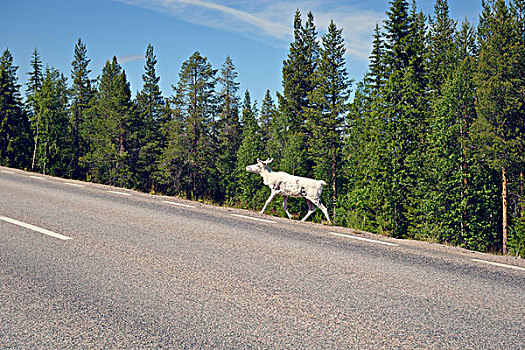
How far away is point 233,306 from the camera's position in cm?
354

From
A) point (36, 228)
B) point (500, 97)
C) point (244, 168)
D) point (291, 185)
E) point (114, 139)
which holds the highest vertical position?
point (500, 97)

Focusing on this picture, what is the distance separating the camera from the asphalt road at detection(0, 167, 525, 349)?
9.89 feet

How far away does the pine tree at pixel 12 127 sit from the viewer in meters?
53.3

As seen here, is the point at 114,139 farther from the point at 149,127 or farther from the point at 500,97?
the point at 500,97

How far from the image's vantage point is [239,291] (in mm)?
3918

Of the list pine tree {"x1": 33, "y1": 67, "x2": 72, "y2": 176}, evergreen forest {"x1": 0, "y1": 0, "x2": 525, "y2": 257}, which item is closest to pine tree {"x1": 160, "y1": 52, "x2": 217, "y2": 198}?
evergreen forest {"x1": 0, "y1": 0, "x2": 525, "y2": 257}

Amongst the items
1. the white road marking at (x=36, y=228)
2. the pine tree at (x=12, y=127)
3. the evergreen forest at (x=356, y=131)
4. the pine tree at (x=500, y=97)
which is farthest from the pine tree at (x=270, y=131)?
the white road marking at (x=36, y=228)

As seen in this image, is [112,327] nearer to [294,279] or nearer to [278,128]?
[294,279]

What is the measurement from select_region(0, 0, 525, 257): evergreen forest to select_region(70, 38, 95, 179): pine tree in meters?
0.23

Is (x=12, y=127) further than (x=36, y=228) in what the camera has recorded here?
Yes

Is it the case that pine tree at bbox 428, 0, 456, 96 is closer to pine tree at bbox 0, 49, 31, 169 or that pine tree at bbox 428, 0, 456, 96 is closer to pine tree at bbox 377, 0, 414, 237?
pine tree at bbox 377, 0, 414, 237

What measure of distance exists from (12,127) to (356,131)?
143ft

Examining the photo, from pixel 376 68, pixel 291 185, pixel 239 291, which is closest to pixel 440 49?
pixel 376 68

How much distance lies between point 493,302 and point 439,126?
32.4 metres
